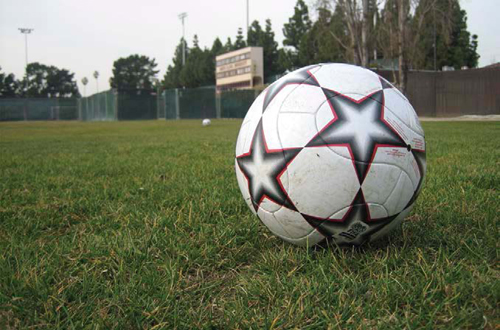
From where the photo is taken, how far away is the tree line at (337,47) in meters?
23.8

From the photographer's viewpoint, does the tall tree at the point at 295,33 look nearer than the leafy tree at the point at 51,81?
Yes

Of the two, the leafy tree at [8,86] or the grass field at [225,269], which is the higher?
the leafy tree at [8,86]

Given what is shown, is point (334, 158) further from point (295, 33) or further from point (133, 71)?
point (133, 71)

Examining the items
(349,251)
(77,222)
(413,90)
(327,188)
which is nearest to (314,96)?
(327,188)

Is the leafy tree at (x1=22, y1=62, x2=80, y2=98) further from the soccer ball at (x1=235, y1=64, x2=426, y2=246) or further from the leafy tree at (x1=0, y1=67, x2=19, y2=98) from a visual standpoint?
the soccer ball at (x1=235, y1=64, x2=426, y2=246)

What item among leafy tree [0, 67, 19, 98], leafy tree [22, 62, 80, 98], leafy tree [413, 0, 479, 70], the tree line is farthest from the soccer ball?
leafy tree [22, 62, 80, 98]

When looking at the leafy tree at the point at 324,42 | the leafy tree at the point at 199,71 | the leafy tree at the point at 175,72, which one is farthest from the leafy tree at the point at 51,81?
the leafy tree at the point at 324,42

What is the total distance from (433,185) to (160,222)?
256 cm

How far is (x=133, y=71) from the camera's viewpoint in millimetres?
118312

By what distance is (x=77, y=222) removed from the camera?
323cm

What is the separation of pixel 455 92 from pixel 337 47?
956 inches

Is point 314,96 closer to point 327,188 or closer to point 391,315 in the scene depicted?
point 327,188

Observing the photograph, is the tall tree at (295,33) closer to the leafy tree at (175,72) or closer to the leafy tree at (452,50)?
the leafy tree at (452,50)

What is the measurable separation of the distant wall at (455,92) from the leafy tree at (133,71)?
9802 cm
